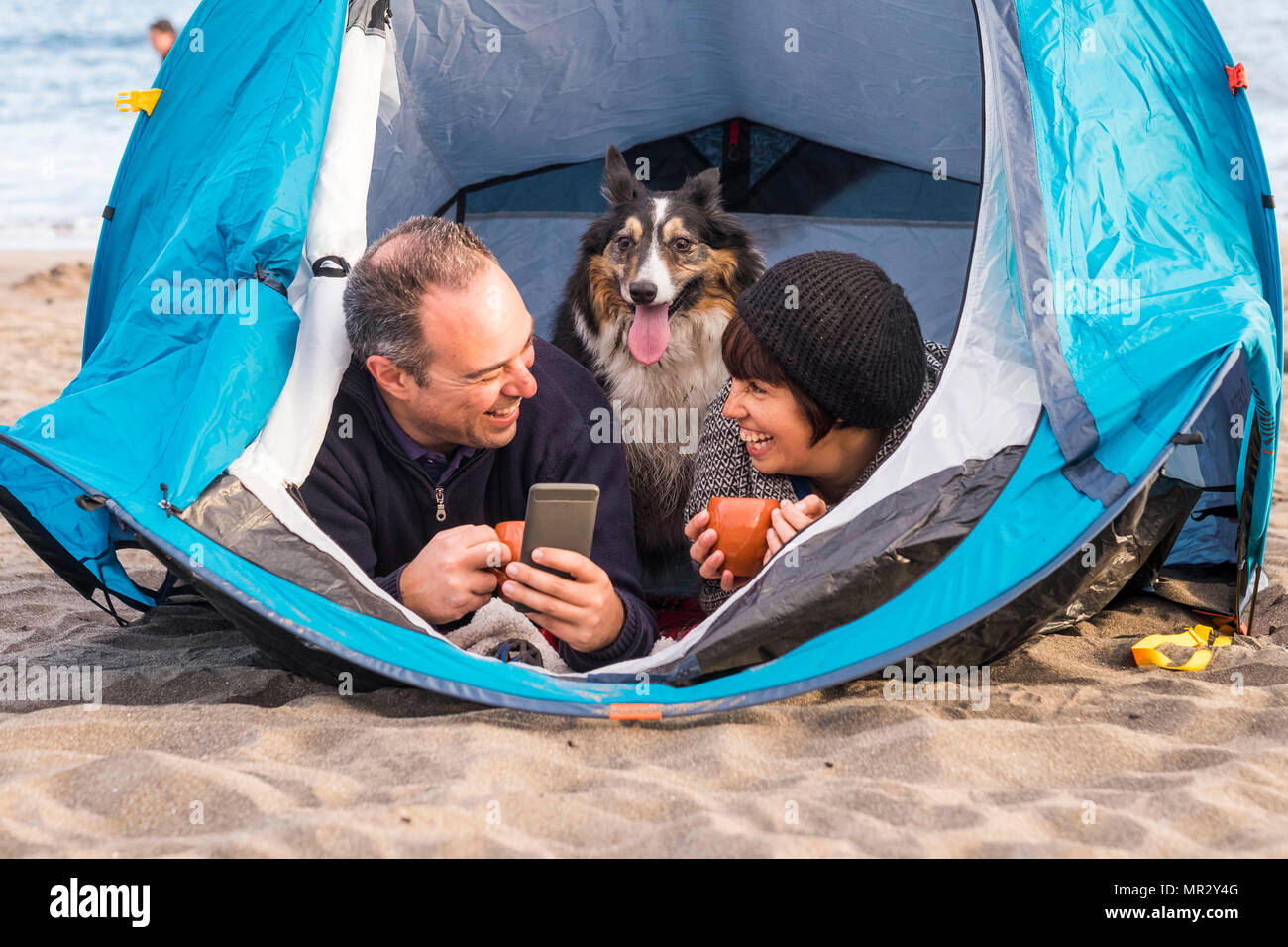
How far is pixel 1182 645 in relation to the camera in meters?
2.52

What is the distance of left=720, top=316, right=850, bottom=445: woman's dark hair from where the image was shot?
2.40 meters

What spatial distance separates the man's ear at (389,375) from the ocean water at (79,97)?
37.5 ft

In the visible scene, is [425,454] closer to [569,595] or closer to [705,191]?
[569,595]

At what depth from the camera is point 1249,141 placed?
258 cm

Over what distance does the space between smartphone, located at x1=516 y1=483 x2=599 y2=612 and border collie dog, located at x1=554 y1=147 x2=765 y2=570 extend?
1.41 meters

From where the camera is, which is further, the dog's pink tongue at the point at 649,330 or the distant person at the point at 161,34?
the distant person at the point at 161,34

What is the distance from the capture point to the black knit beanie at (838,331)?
2.32 m

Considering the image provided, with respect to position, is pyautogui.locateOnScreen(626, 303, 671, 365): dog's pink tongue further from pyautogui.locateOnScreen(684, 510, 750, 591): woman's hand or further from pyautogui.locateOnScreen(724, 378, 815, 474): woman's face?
pyautogui.locateOnScreen(684, 510, 750, 591): woman's hand

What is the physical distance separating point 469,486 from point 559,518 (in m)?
0.54

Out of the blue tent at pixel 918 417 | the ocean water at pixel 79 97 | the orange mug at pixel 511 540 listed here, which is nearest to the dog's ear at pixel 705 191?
the blue tent at pixel 918 417

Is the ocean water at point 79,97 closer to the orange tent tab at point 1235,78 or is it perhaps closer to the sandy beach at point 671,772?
the orange tent tab at point 1235,78
